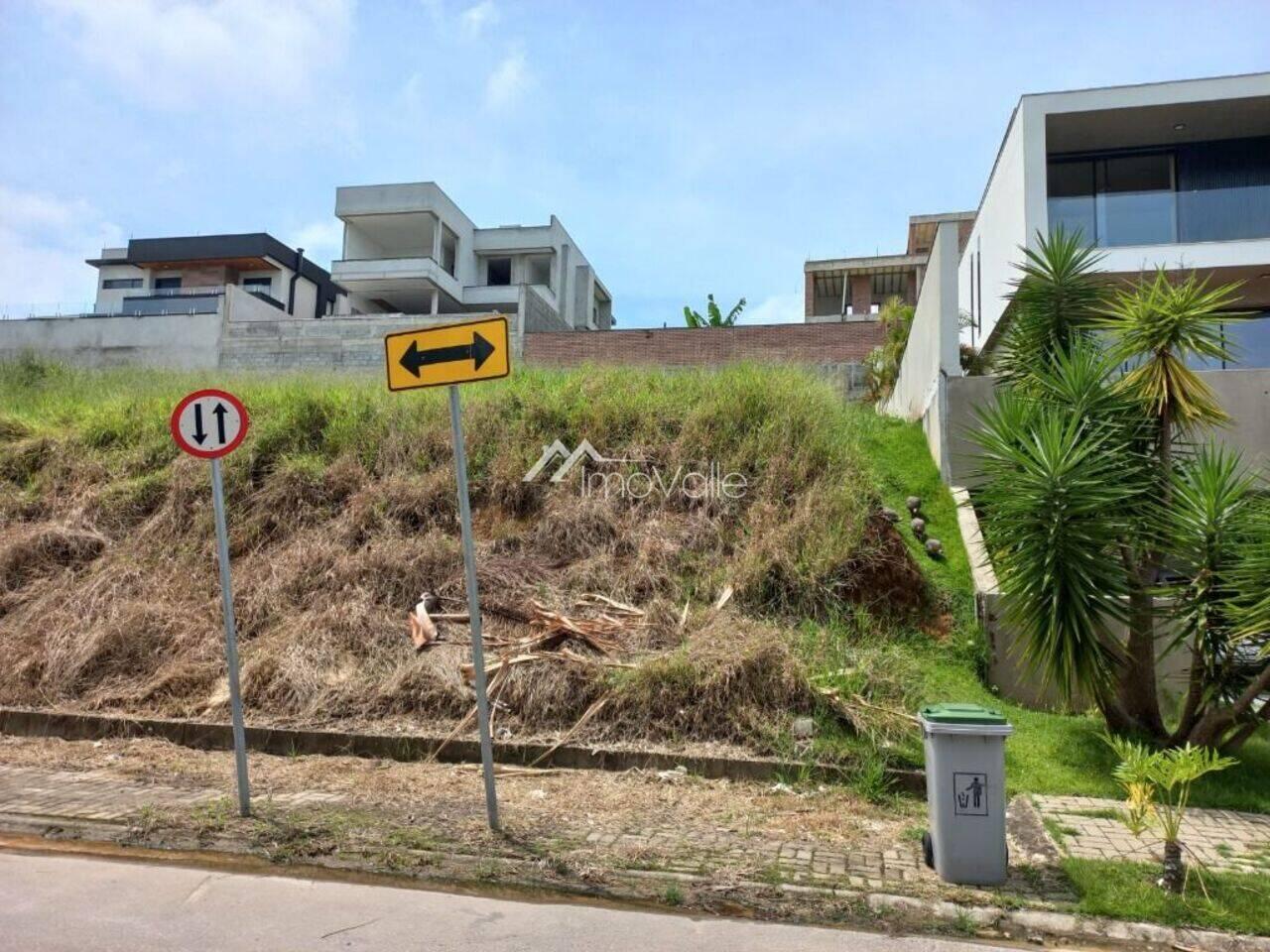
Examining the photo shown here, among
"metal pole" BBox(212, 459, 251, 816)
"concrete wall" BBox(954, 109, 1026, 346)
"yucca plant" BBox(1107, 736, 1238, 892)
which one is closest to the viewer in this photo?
"yucca plant" BBox(1107, 736, 1238, 892)

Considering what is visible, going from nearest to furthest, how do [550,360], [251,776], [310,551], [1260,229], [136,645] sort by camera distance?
[251,776]
[136,645]
[310,551]
[1260,229]
[550,360]

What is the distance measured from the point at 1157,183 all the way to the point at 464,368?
19374mm

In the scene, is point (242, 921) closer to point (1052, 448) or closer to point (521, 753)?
point (521, 753)

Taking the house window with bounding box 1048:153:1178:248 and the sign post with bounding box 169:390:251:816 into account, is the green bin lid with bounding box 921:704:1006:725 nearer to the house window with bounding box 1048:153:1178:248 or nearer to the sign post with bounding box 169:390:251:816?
the sign post with bounding box 169:390:251:816

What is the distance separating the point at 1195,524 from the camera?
7359mm

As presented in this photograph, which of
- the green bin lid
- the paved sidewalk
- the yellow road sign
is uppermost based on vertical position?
the yellow road sign

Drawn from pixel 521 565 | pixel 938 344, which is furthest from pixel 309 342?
pixel 938 344

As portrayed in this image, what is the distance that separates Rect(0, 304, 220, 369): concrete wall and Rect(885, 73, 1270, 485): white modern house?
18166 millimetres

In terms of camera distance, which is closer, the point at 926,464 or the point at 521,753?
the point at 521,753

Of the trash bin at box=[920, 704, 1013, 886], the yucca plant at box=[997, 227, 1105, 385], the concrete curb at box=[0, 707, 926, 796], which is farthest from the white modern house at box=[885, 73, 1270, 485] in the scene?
the trash bin at box=[920, 704, 1013, 886]

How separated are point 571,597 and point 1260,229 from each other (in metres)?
16.3

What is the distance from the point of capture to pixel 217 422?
265 inches

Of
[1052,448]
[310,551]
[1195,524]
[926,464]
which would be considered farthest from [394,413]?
[1195,524]

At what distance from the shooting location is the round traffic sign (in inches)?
261
